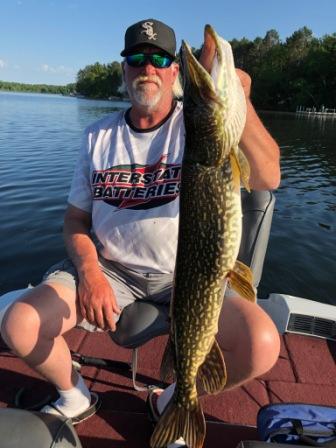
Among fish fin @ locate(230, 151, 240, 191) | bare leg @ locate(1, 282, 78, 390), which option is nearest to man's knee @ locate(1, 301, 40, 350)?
bare leg @ locate(1, 282, 78, 390)

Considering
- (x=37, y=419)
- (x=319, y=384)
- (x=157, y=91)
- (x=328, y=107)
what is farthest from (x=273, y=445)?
(x=328, y=107)

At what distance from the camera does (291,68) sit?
8006 cm

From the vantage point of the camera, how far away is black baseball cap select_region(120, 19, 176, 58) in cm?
278

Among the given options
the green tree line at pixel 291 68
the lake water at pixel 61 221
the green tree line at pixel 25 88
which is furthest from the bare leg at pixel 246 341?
the green tree line at pixel 25 88

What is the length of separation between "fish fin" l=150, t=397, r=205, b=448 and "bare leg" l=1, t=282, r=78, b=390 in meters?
0.79

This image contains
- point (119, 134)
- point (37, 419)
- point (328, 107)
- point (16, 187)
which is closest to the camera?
point (37, 419)

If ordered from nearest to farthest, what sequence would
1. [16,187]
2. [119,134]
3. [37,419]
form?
[37,419], [119,134], [16,187]

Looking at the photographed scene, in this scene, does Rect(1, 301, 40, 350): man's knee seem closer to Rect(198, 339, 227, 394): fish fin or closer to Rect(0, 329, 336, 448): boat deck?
Rect(0, 329, 336, 448): boat deck

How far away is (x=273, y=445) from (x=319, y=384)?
65.5 inches

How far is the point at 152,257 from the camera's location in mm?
2779

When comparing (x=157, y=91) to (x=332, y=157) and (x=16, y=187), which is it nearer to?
(x=16, y=187)

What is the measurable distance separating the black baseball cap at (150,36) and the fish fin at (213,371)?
2.13 m

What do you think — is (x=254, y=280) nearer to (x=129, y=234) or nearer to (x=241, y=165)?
(x=129, y=234)

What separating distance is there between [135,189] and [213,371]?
4.45 feet
